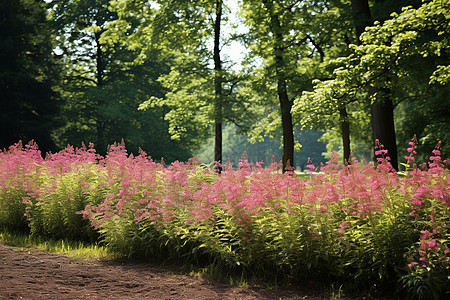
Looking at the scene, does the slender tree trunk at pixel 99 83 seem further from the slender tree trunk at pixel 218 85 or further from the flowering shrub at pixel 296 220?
the flowering shrub at pixel 296 220

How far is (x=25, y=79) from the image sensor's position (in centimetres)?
2295

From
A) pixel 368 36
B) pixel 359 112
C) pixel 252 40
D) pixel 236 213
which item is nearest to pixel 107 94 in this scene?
pixel 252 40

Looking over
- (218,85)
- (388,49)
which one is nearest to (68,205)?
(388,49)

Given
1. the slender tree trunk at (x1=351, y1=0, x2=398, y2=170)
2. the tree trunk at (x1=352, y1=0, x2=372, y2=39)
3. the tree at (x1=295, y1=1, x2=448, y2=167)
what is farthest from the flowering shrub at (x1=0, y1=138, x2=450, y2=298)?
the tree trunk at (x1=352, y1=0, x2=372, y2=39)

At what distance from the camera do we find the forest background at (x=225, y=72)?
29.2 feet

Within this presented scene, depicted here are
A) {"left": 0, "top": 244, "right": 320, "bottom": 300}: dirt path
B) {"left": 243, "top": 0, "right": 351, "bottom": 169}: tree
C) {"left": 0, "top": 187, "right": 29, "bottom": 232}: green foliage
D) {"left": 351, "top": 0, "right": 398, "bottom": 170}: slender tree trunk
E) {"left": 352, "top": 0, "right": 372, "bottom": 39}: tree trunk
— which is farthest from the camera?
{"left": 243, "top": 0, "right": 351, "bottom": 169}: tree

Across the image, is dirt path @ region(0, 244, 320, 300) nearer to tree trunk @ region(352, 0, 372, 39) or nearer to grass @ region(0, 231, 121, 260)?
grass @ region(0, 231, 121, 260)

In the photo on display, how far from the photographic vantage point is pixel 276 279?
15.5ft

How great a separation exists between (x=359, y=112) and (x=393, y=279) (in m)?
18.9

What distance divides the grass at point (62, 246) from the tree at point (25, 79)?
17278 millimetres

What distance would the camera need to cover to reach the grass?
5953 millimetres

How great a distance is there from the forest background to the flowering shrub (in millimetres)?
731

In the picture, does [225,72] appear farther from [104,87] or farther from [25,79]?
[104,87]

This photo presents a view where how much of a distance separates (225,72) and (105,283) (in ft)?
45.4
